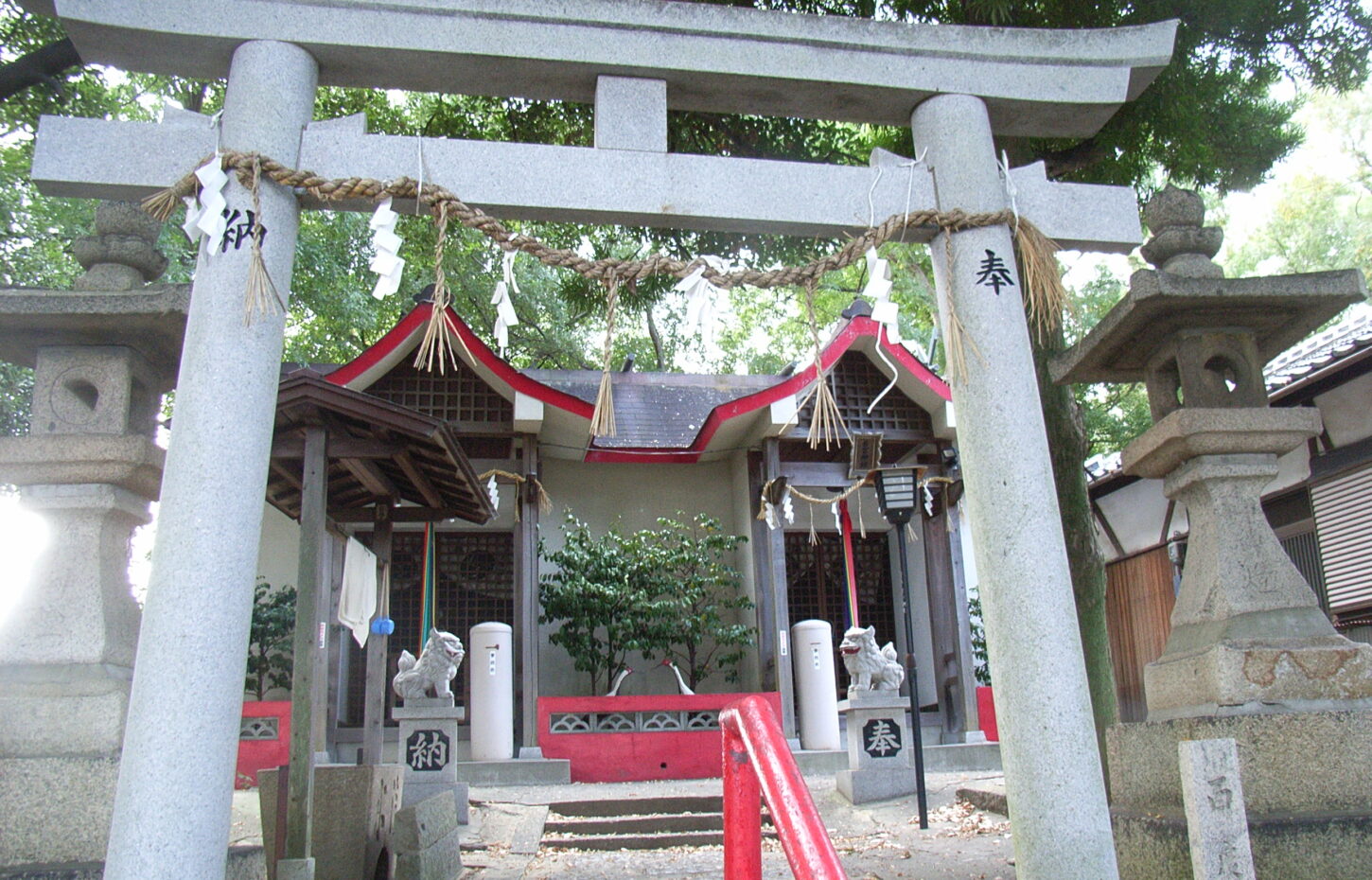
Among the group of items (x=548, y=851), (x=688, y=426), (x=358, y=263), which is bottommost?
(x=548, y=851)

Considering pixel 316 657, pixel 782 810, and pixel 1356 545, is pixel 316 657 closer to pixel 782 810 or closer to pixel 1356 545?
pixel 782 810

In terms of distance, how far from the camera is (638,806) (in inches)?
367

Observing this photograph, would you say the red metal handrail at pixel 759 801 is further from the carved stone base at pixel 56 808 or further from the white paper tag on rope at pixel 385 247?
the carved stone base at pixel 56 808

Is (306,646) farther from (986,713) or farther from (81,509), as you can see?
(986,713)

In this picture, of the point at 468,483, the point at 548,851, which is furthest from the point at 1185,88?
the point at 548,851

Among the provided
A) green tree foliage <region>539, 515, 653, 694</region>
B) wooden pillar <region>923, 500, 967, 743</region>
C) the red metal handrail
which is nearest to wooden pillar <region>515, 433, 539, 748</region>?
green tree foliage <region>539, 515, 653, 694</region>

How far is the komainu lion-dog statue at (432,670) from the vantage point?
349 inches

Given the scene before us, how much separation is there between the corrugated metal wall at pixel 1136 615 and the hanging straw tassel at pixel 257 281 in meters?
12.4

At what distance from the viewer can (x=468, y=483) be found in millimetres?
7605

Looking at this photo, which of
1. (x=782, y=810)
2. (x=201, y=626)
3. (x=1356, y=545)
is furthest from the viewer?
(x=1356, y=545)

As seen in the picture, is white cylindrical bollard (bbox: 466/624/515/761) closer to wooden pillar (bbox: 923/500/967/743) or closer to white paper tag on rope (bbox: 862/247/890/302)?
wooden pillar (bbox: 923/500/967/743)

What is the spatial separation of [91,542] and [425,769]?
15.1 ft

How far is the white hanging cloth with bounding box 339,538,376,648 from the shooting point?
24.7 feet

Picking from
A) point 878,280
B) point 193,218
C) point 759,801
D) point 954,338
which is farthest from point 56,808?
point 954,338
